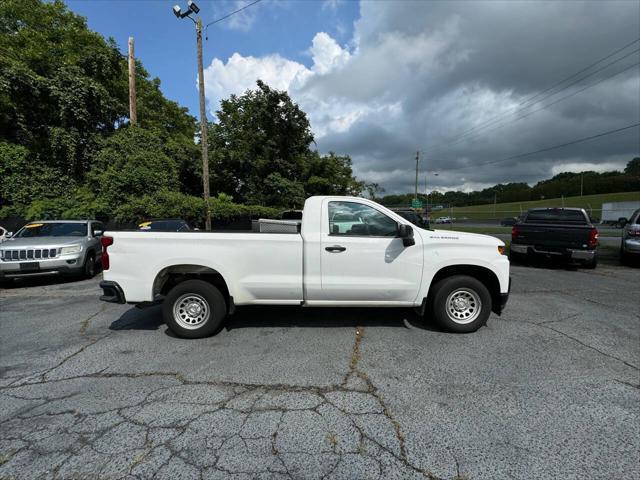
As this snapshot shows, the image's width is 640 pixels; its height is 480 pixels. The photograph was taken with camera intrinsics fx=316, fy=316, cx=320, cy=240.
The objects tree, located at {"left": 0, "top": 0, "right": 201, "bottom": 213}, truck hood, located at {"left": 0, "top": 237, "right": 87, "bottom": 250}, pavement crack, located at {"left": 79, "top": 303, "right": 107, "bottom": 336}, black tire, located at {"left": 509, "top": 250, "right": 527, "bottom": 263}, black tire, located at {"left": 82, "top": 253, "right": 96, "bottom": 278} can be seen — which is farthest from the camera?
tree, located at {"left": 0, "top": 0, "right": 201, "bottom": 213}

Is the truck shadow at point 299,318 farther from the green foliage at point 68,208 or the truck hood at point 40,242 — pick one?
the green foliage at point 68,208

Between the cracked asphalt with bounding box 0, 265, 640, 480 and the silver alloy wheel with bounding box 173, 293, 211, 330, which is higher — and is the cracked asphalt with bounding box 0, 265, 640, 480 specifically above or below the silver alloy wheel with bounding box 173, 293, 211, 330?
below

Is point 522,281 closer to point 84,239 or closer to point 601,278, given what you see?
point 601,278

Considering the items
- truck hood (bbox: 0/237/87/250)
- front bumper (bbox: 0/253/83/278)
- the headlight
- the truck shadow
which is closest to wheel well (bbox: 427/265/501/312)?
the truck shadow

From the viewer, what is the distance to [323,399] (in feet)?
9.11

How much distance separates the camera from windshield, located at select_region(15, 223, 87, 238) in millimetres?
8352

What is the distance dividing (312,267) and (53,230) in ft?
27.7

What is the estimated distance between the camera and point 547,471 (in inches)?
78.5

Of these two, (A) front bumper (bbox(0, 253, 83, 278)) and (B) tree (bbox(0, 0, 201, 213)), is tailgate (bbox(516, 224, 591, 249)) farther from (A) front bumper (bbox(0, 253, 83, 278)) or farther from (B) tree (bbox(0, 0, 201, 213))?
(B) tree (bbox(0, 0, 201, 213))

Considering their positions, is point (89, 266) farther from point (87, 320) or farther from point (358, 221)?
point (358, 221)

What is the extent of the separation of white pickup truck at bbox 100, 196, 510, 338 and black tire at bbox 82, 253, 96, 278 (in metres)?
5.09

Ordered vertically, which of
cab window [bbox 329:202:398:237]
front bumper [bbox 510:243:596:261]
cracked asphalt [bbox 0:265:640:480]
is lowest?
cracked asphalt [bbox 0:265:640:480]

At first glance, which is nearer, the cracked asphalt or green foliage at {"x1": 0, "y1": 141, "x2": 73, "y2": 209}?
the cracked asphalt

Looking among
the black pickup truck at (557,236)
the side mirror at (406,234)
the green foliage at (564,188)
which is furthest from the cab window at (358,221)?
the green foliage at (564,188)
